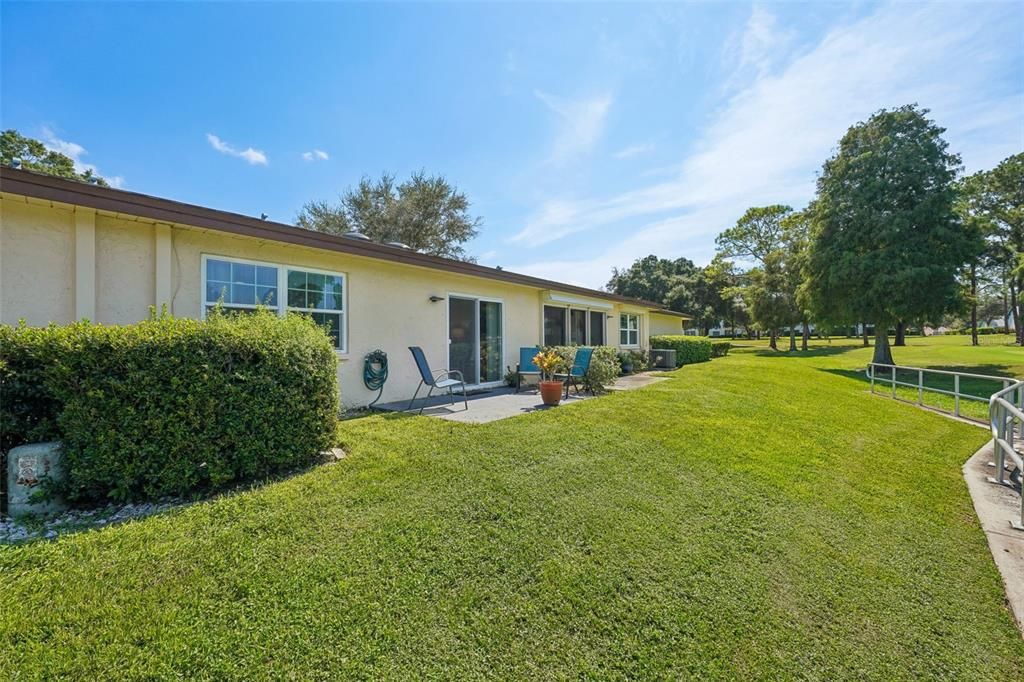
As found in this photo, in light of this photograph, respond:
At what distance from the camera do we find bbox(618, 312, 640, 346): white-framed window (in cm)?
1669

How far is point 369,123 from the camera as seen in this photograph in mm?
11375

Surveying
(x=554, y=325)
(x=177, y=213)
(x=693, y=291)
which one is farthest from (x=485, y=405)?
(x=693, y=291)

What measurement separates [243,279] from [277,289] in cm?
46

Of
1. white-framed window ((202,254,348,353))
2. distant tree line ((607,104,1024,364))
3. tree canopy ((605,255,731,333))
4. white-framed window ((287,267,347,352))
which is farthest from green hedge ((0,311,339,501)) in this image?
tree canopy ((605,255,731,333))

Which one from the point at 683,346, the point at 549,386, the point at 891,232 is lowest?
the point at 549,386

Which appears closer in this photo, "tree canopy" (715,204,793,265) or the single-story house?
the single-story house

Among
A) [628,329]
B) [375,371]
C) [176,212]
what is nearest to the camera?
[176,212]

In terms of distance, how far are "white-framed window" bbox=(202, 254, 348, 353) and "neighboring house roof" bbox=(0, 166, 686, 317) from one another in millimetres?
615

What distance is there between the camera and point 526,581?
249 cm

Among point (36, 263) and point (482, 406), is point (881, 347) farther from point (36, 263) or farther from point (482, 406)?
point (36, 263)

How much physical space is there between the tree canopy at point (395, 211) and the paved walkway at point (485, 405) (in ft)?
49.8

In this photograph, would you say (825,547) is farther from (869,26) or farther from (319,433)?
(869,26)

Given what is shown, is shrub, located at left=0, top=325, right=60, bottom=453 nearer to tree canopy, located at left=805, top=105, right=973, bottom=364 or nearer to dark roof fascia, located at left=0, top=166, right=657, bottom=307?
dark roof fascia, located at left=0, top=166, right=657, bottom=307

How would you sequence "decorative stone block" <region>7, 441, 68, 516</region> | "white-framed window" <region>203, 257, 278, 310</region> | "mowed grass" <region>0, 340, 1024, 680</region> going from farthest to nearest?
"white-framed window" <region>203, 257, 278, 310</region> < "decorative stone block" <region>7, 441, 68, 516</region> < "mowed grass" <region>0, 340, 1024, 680</region>
